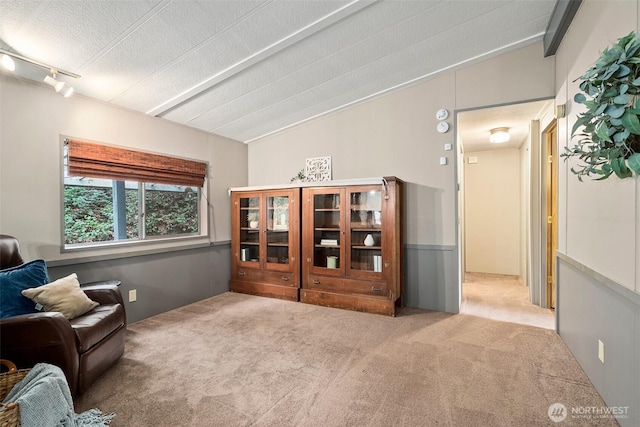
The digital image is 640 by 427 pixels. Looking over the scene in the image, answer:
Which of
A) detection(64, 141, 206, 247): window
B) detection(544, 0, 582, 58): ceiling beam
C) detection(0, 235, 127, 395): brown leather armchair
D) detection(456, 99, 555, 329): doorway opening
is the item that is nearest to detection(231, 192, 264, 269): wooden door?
detection(64, 141, 206, 247): window

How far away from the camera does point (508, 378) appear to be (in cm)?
207

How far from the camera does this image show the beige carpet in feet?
5.64

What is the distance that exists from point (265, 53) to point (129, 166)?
1.88 meters

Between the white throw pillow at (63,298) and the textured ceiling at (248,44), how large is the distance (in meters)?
1.66

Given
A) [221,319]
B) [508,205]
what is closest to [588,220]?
[221,319]

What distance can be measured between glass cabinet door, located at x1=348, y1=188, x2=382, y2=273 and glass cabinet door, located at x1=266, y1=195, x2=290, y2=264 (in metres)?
0.93

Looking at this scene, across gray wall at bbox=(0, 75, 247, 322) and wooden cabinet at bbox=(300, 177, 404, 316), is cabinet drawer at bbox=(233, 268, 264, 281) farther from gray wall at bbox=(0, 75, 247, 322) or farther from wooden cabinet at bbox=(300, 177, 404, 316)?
wooden cabinet at bbox=(300, 177, 404, 316)

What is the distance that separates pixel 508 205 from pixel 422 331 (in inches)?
147

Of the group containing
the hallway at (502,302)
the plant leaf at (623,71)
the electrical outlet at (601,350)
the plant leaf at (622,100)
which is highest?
the plant leaf at (623,71)

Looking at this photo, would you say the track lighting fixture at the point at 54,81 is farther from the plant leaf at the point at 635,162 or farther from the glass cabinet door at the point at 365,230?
the plant leaf at the point at 635,162

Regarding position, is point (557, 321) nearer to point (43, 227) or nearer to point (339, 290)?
point (339, 290)

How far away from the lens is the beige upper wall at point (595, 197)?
5.06ft

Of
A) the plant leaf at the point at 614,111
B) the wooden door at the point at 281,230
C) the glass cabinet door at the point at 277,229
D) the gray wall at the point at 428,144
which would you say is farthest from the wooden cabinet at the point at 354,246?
the plant leaf at the point at 614,111

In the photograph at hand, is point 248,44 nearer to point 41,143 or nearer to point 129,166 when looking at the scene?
point 129,166
